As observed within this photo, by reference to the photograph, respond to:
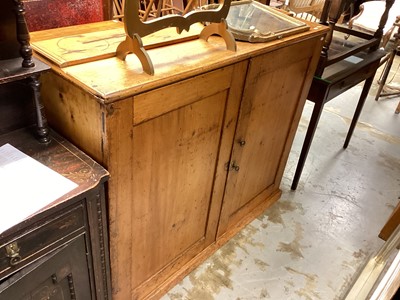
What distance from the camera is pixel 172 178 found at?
4.00ft

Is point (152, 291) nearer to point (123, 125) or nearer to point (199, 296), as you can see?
point (199, 296)

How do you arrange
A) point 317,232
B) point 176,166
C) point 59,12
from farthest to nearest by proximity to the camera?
point 317,232
point 59,12
point 176,166

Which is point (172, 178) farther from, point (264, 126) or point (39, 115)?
point (264, 126)

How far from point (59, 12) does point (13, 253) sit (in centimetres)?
88

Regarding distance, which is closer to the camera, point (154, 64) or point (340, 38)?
point (154, 64)

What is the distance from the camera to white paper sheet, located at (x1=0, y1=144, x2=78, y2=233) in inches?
31.4

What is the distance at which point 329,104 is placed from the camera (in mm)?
3215

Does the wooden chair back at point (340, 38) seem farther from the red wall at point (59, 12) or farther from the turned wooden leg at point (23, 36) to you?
the turned wooden leg at point (23, 36)

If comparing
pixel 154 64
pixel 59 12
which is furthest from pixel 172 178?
pixel 59 12

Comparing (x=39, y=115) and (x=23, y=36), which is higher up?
(x=23, y=36)

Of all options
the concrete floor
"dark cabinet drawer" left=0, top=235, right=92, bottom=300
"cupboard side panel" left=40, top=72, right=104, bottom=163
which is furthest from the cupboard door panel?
the concrete floor

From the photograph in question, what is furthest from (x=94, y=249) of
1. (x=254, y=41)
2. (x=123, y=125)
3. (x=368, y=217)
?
(x=368, y=217)

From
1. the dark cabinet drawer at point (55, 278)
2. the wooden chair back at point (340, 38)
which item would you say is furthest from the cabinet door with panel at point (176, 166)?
the wooden chair back at point (340, 38)

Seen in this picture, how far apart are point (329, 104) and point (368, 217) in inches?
54.9
